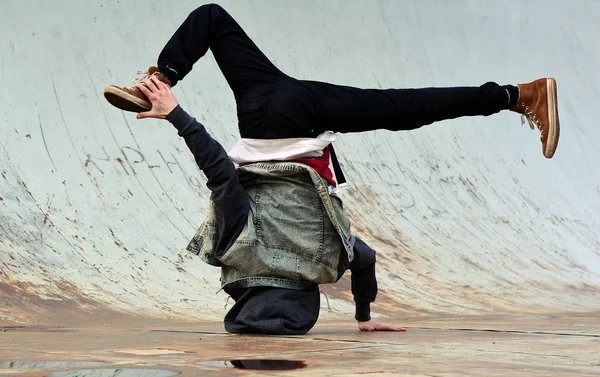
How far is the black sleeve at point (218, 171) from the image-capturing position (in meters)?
1.84

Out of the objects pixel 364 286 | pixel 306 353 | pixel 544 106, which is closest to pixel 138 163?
pixel 364 286

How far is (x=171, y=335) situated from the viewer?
1.88m

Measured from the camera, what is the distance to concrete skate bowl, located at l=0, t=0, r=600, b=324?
292 centimetres

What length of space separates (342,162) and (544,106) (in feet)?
7.66

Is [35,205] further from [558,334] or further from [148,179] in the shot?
[558,334]

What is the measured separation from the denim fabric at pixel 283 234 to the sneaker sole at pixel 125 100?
246mm

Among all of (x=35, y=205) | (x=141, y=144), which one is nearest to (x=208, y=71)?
(x=141, y=144)

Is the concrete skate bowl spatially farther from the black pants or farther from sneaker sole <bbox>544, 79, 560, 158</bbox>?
sneaker sole <bbox>544, 79, 560, 158</bbox>

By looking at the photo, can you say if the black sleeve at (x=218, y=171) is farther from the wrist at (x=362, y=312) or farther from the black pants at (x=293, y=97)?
the wrist at (x=362, y=312)

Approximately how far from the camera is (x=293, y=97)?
1.92m

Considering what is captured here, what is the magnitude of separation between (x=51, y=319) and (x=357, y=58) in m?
2.93

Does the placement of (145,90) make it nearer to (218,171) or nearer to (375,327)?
(218,171)

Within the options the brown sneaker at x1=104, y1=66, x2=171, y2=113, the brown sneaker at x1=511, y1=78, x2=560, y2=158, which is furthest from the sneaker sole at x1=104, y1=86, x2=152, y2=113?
the brown sneaker at x1=511, y1=78, x2=560, y2=158

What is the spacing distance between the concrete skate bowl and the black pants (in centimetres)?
91
